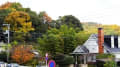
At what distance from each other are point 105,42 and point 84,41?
2821 millimetres

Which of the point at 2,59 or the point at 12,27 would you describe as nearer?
the point at 2,59

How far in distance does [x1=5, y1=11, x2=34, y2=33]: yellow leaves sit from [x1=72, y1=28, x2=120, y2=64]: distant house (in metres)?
16.4

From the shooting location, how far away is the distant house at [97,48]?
3022 cm

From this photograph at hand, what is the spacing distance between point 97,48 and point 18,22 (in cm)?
1836

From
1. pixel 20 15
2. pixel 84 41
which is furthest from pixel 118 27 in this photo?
pixel 84 41

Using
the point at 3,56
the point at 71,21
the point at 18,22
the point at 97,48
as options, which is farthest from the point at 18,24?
the point at 97,48

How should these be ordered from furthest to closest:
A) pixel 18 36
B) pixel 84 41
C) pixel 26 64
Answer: pixel 18 36
pixel 84 41
pixel 26 64

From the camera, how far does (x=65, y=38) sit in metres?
32.3

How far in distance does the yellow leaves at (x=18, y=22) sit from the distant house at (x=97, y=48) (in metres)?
16.4

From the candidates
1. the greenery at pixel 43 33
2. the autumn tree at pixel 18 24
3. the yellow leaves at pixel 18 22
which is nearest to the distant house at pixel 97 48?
the greenery at pixel 43 33

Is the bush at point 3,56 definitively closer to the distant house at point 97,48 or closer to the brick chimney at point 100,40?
the distant house at point 97,48

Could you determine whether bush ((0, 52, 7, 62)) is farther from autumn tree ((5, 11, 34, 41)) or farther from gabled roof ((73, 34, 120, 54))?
autumn tree ((5, 11, 34, 41))

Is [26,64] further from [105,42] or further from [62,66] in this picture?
[105,42]

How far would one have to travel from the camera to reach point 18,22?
45.4 m
